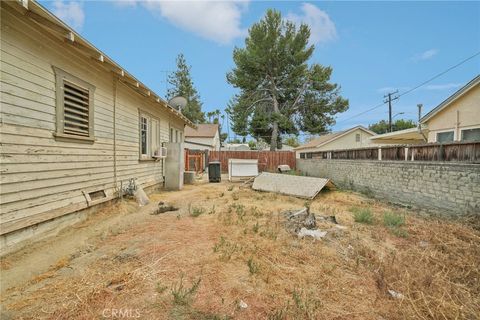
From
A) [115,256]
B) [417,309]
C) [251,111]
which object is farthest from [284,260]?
[251,111]

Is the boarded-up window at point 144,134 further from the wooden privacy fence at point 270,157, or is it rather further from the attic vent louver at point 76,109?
the wooden privacy fence at point 270,157

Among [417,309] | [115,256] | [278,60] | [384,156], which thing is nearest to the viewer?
[417,309]

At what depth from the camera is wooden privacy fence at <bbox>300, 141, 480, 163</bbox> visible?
5.06 meters

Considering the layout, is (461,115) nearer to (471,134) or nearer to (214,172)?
(471,134)

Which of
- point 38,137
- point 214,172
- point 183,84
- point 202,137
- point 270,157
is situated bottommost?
point 214,172

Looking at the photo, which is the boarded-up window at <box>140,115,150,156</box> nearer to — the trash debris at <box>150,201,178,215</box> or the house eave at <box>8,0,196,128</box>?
the trash debris at <box>150,201,178,215</box>

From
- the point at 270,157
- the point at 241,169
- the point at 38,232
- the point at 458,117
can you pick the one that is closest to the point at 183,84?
the point at 270,157

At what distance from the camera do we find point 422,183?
6.25 metres

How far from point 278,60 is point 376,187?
16476 millimetres

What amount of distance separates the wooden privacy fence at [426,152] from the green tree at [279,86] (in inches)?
502

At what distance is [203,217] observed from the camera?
16.9ft

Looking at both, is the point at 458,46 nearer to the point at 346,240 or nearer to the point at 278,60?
the point at 278,60

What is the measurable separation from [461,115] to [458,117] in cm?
11

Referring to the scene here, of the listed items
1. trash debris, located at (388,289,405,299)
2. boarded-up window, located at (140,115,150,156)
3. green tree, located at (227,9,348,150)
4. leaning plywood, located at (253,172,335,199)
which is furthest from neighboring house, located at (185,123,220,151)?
trash debris, located at (388,289,405,299)
